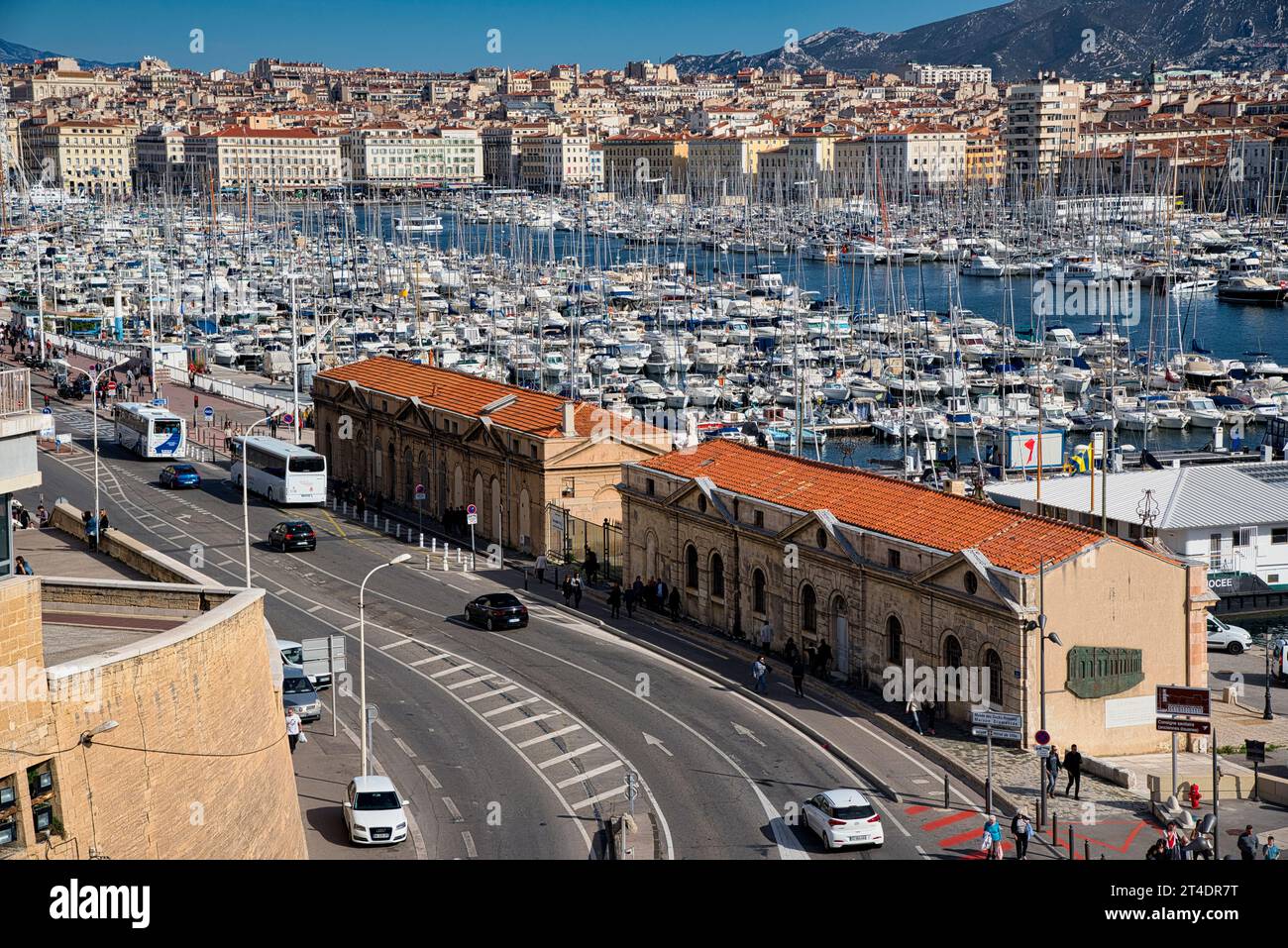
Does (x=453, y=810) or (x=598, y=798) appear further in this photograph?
(x=598, y=798)

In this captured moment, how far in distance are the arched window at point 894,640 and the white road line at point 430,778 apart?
1079 centimetres

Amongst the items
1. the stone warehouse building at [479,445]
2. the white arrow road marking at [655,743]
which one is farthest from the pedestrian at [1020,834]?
the stone warehouse building at [479,445]

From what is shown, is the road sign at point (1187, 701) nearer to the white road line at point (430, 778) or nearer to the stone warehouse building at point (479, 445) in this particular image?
Answer: the white road line at point (430, 778)

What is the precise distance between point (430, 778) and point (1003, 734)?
36.6 ft

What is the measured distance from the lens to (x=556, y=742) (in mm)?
36469

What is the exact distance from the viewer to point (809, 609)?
43062 millimetres

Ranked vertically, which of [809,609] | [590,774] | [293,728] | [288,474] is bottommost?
[590,774]

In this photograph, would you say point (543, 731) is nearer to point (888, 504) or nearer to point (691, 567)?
point (888, 504)

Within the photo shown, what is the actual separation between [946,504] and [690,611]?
8871 mm

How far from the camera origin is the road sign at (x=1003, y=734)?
36.3 meters

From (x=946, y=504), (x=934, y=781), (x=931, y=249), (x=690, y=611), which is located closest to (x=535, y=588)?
(x=690, y=611)

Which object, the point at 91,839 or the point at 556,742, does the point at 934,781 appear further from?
the point at 91,839

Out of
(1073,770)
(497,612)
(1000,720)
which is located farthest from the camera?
(497,612)

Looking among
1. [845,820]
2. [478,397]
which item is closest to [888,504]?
[845,820]
